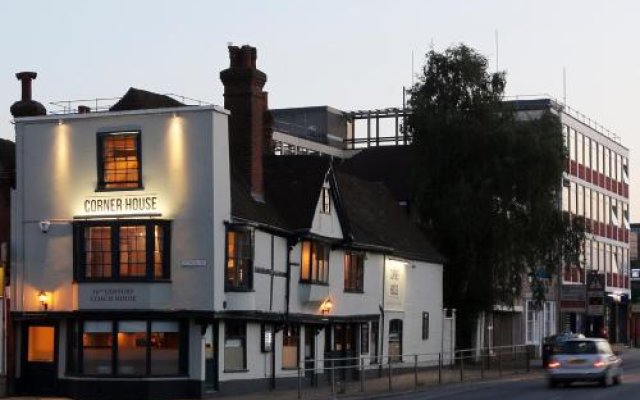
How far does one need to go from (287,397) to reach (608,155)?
61.6 meters

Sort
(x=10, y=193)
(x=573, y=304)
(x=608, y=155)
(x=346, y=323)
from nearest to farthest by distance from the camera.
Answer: (x=10, y=193), (x=346, y=323), (x=573, y=304), (x=608, y=155)

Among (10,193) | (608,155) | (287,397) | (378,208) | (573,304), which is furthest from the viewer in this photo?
(608,155)

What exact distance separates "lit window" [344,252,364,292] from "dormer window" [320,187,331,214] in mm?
3068

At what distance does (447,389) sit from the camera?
146 feet

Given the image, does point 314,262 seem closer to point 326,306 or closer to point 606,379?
point 326,306

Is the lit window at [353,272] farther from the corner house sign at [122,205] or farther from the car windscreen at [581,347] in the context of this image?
the corner house sign at [122,205]

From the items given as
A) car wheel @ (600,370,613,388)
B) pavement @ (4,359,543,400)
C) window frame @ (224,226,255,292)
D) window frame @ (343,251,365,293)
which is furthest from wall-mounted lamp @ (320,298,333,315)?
car wheel @ (600,370,613,388)

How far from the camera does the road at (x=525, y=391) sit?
124ft

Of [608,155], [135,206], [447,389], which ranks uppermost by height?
[608,155]

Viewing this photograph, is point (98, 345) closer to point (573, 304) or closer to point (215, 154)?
point (215, 154)

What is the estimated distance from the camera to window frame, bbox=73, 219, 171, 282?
1561 inches

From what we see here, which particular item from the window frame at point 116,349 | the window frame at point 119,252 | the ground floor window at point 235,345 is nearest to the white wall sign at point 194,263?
the window frame at point 119,252

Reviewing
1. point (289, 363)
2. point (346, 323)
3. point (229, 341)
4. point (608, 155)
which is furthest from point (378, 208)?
point (608, 155)

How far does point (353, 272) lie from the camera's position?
4966 cm
